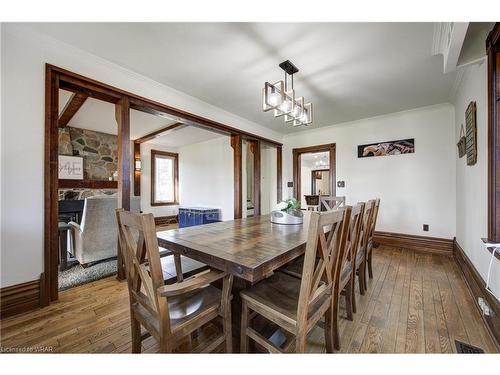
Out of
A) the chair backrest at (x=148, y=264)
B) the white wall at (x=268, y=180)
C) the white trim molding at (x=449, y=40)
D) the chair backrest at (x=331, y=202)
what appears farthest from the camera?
the white wall at (x=268, y=180)

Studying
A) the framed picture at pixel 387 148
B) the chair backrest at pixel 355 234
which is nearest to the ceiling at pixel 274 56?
the framed picture at pixel 387 148

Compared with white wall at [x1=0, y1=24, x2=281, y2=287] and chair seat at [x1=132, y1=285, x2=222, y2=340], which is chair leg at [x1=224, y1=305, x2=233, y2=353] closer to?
chair seat at [x1=132, y1=285, x2=222, y2=340]

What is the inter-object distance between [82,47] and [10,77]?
0.65 m

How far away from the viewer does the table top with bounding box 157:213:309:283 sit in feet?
3.30

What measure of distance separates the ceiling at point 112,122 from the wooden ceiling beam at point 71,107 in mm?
57

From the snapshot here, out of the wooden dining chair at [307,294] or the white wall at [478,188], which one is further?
the white wall at [478,188]

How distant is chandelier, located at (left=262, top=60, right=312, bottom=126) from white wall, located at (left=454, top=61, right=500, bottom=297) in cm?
154

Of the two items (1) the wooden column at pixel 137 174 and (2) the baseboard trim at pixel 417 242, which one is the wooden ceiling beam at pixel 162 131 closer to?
(1) the wooden column at pixel 137 174

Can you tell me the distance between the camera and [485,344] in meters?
1.34

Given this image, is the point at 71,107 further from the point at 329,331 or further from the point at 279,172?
the point at 329,331

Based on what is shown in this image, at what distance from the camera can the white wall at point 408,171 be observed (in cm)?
329

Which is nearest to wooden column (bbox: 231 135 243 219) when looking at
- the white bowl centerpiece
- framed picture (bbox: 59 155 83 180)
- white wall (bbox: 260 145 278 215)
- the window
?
white wall (bbox: 260 145 278 215)
